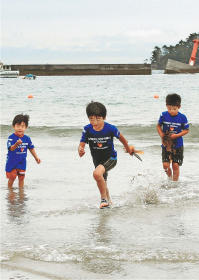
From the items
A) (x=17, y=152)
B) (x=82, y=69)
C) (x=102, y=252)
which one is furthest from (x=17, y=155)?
(x=82, y=69)

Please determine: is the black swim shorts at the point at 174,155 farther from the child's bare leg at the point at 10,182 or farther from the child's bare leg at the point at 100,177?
the child's bare leg at the point at 10,182

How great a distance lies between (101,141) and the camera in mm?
5777

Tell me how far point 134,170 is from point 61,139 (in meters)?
5.17

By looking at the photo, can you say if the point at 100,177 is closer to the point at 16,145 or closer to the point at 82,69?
the point at 16,145

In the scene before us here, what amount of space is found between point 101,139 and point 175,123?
1.63 metres

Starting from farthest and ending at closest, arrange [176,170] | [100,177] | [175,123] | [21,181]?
[176,170], [175,123], [21,181], [100,177]

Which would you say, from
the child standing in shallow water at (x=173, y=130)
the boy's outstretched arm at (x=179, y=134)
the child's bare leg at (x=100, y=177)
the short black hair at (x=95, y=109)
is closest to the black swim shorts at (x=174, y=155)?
the child standing in shallow water at (x=173, y=130)

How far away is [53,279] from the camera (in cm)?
369

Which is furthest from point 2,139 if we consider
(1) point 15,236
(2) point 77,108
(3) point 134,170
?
(2) point 77,108

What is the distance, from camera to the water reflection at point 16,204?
544cm

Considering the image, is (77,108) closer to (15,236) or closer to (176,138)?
(176,138)

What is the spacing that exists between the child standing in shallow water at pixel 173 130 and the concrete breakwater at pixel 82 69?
10381 cm

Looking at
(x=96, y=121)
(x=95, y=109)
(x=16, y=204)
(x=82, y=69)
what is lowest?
(x=16, y=204)

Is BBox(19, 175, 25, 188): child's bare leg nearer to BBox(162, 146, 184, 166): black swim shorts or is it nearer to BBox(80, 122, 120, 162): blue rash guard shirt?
BBox(80, 122, 120, 162): blue rash guard shirt
